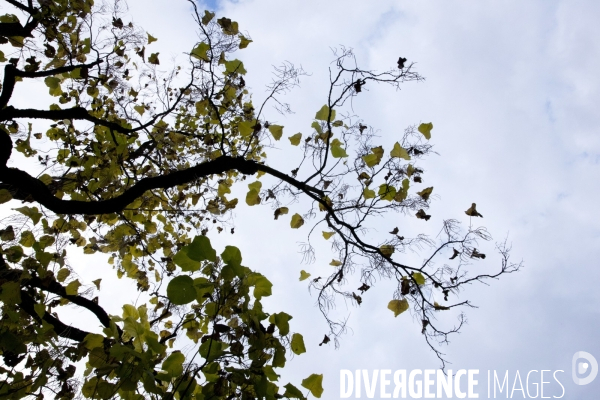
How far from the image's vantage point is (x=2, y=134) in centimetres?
334

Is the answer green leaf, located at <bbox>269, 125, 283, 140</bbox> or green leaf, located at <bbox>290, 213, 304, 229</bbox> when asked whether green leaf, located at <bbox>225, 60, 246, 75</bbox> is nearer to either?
green leaf, located at <bbox>269, 125, 283, 140</bbox>

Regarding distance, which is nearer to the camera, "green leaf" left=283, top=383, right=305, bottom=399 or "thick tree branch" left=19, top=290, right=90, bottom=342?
"green leaf" left=283, top=383, right=305, bottom=399

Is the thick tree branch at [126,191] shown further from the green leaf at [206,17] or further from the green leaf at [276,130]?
the green leaf at [206,17]

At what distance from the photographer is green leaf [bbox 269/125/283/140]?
390 centimetres

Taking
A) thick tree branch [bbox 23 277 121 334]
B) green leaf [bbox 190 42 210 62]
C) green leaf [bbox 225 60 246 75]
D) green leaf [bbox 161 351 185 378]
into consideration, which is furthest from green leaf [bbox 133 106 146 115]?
green leaf [bbox 161 351 185 378]

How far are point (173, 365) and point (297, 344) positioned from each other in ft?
2.59

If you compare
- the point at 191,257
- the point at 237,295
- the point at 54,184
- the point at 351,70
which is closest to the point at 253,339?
the point at 237,295

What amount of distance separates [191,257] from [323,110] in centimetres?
228

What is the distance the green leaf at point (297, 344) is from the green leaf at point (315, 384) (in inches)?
6.6

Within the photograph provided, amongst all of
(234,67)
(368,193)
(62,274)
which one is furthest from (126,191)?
(368,193)

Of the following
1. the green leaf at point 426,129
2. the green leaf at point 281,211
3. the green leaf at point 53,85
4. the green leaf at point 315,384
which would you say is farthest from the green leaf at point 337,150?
the green leaf at point 53,85

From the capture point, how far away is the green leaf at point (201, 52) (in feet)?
12.8

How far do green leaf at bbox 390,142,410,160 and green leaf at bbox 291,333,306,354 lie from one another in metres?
A: 2.05

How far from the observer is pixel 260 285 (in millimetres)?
2295
